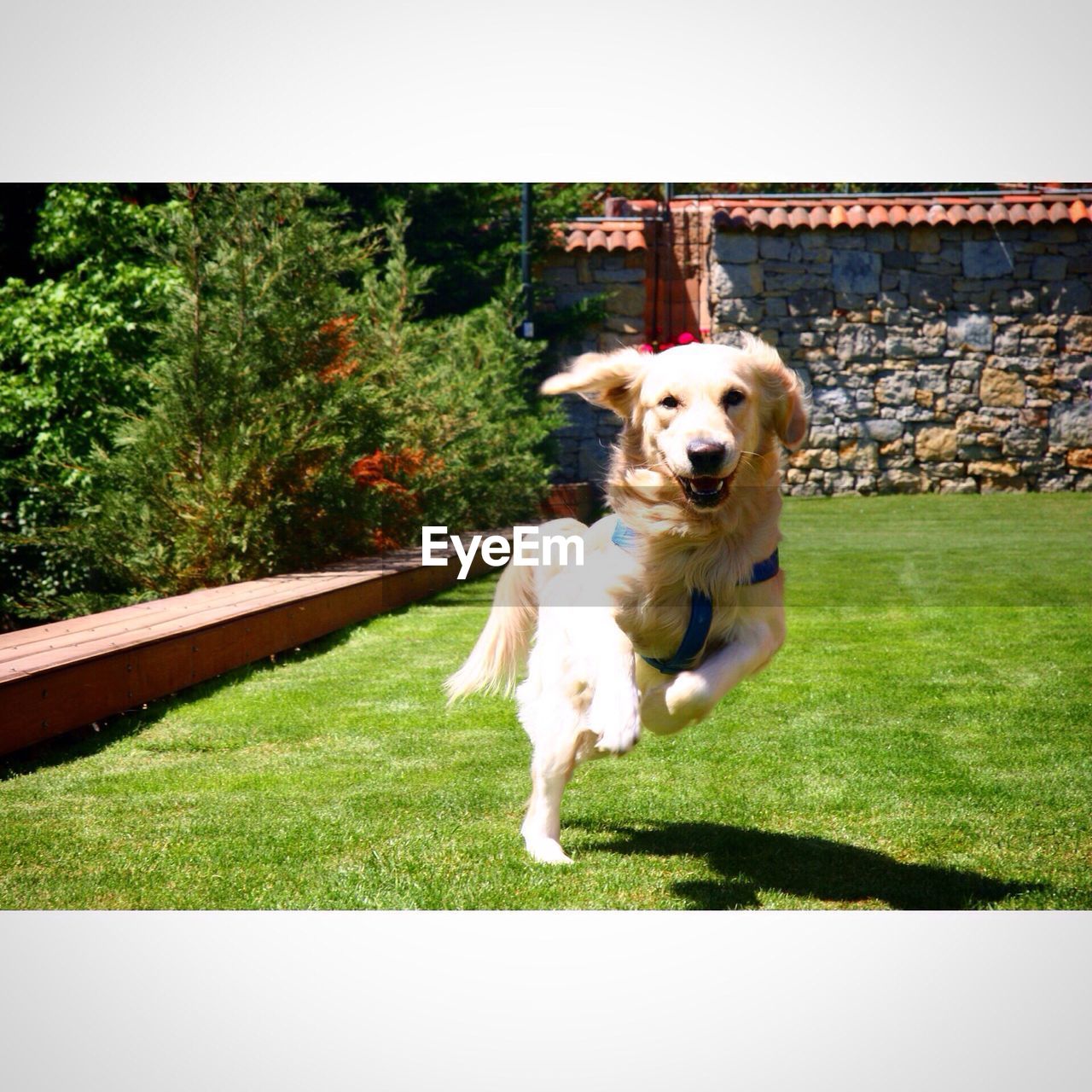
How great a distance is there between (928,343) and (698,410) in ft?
9.40

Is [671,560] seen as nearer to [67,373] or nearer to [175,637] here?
[175,637]

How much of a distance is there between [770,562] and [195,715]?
7.48 ft

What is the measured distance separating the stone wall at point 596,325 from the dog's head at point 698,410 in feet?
6.37

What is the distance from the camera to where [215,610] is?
16.8 feet

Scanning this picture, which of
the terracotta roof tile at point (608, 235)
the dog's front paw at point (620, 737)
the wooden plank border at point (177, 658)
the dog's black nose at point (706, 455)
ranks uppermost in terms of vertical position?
the terracotta roof tile at point (608, 235)

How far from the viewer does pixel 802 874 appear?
3.13 m

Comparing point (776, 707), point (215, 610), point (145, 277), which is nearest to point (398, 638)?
point (215, 610)

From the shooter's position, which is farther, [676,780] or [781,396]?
[676,780]

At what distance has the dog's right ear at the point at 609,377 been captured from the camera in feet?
9.68

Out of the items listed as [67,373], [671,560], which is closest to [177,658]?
[67,373]

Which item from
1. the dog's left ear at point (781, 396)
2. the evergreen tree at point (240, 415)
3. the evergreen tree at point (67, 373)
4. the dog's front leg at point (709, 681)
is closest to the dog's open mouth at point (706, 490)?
the dog's left ear at point (781, 396)

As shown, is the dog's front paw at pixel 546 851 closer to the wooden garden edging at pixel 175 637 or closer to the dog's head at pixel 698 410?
the dog's head at pixel 698 410
